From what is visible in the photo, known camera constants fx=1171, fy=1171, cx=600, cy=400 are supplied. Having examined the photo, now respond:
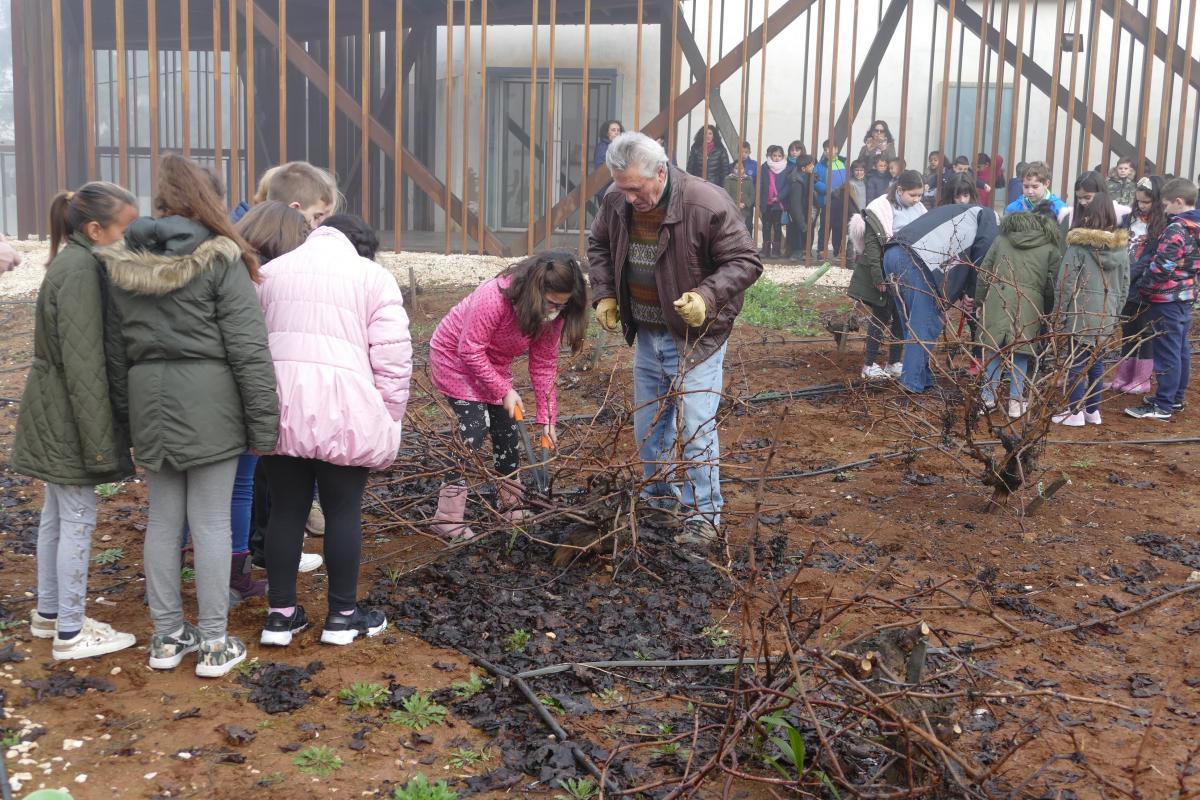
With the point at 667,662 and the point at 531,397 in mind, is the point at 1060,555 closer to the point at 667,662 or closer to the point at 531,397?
the point at 667,662

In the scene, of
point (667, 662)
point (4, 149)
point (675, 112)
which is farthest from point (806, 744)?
point (4, 149)

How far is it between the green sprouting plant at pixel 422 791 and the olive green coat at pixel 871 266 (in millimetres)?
5488

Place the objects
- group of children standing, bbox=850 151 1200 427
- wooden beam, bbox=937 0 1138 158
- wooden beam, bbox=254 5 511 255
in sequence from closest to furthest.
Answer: group of children standing, bbox=850 151 1200 427, wooden beam, bbox=254 5 511 255, wooden beam, bbox=937 0 1138 158

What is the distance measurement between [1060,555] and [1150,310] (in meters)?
2.95

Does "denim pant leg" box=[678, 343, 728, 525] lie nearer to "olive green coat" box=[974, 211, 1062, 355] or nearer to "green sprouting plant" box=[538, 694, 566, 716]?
"green sprouting plant" box=[538, 694, 566, 716]

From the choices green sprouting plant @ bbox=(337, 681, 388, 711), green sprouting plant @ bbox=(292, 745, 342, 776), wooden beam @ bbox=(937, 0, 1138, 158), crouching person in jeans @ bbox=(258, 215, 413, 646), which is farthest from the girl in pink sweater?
wooden beam @ bbox=(937, 0, 1138, 158)

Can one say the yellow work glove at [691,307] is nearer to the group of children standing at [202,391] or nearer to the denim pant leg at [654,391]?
the denim pant leg at [654,391]

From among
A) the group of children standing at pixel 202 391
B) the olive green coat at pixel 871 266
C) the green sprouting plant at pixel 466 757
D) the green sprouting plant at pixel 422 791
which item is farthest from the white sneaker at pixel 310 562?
the olive green coat at pixel 871 266

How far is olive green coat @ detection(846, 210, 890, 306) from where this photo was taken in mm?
7523

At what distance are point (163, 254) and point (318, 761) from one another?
141 centimetres

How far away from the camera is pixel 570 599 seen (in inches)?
162

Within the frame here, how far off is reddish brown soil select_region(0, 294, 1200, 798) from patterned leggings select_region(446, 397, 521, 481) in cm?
45

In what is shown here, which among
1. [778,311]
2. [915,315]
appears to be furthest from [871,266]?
[778,311]

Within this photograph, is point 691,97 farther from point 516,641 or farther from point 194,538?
point 194,538
